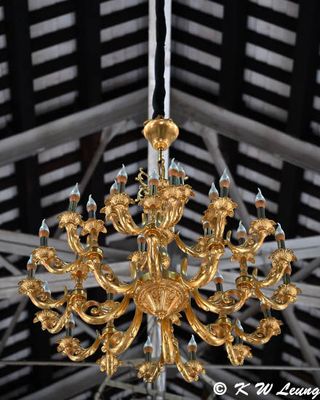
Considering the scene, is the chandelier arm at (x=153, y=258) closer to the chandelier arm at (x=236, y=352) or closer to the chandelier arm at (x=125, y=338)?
the chandelier arm at (x=125, y=338)

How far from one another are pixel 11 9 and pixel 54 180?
306 cm

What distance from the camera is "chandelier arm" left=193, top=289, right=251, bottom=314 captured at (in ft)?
24.2

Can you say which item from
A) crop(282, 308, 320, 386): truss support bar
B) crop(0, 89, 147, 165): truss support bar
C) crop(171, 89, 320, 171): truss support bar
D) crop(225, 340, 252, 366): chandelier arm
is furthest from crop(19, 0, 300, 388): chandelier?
crop(282, 308, 320, 386): truss support bar

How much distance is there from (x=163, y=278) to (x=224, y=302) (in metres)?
0.54

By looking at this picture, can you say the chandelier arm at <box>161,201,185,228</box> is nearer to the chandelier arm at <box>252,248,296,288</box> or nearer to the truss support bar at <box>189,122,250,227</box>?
the chandelier arm at <box>252,248,296,288</box>

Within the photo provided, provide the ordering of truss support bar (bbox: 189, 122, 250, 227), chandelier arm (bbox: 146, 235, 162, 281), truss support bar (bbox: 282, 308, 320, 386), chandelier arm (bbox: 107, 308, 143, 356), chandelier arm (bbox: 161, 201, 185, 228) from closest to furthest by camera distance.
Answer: chandelier arm (bbox: 146, 235, 162, 281) < chandelier arm (bbox: 161, 201, 185, 228) < chandelier arm (bbox: 107, 308, 143, 356) < truss support bar (bbox: 189, 122, 250, 227) < truss support bar (bbox: 282, 308, 320, 386)

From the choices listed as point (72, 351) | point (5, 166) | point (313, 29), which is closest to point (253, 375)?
point (5, 166)

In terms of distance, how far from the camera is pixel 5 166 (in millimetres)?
12602

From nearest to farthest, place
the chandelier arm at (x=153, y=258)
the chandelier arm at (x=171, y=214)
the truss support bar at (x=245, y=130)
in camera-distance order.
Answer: the chandelier arm at (x=153, y=258)
the chandelier arm at (x=171, y=214)
the truss support bar at (x=245, y=130)

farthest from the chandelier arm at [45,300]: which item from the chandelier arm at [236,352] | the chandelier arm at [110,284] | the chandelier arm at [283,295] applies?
the chandelier arm at [283,295]

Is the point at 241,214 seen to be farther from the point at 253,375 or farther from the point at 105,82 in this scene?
the point at 253,375

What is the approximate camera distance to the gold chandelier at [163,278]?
23.9 feet

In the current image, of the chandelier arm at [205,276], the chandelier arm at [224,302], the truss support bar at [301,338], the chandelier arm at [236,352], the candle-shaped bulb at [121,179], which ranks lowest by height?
the chandelier arm at [236,352]

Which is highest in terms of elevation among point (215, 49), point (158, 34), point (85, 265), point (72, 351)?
point (215, 49)
